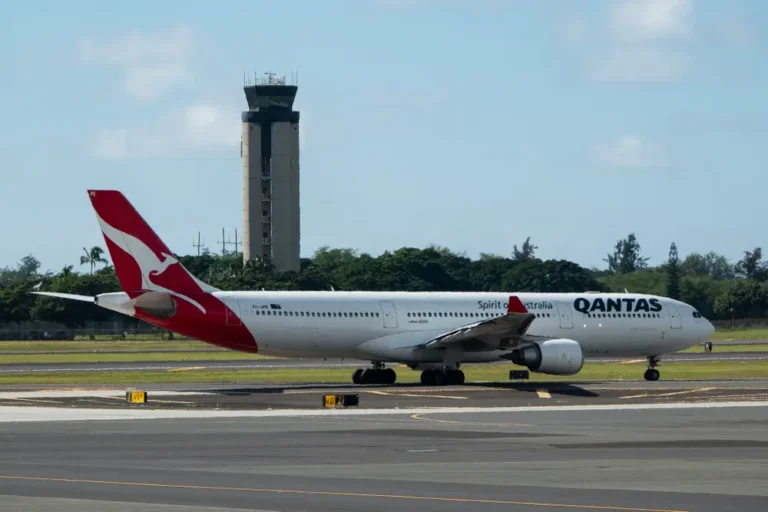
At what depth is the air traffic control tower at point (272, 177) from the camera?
167000 millimetres

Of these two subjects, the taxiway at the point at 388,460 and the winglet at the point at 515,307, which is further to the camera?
the winglet at the point at 515,307

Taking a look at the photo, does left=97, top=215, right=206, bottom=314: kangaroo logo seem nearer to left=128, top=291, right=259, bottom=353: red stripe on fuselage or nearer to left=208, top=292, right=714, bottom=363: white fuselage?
left=128, top=291, right=259, bottom=353: red stripe on fuselage

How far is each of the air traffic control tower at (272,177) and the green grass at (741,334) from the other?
59.7 meters

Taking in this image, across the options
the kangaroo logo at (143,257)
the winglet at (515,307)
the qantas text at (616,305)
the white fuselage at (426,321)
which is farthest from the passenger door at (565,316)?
the kangaroo logo at (143,257)

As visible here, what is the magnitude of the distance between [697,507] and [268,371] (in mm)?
46631

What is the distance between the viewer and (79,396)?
42.3m

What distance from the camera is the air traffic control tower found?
167000 millimetres

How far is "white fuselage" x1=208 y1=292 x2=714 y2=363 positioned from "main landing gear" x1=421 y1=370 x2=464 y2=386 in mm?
578

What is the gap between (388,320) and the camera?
5169 cm

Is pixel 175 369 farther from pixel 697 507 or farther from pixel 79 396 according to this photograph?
pixel 697 507

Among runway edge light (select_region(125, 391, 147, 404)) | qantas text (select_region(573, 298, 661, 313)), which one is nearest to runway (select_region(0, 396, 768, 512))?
runway edge light (select_region(125, 391, 147, 404))

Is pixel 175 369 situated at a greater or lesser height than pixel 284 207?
lesser

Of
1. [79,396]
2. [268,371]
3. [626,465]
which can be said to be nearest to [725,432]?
[626,465]

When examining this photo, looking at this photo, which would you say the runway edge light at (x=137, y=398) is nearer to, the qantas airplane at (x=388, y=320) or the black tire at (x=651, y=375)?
the qantas airplane at (x=388, y=320)
